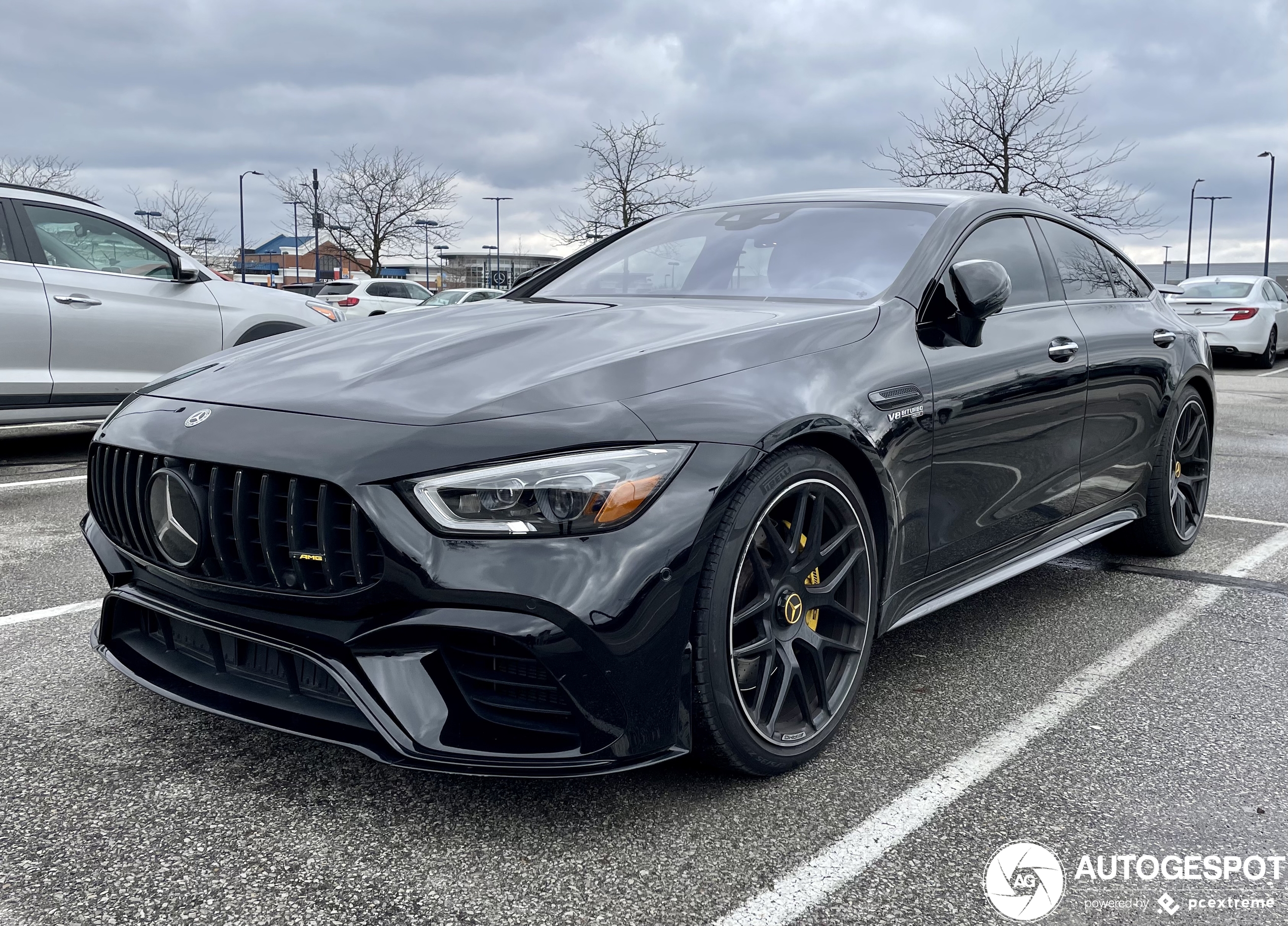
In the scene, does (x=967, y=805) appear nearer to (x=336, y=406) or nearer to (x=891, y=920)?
(x=891, y=920)

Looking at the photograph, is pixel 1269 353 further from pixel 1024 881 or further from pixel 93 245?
pixel 1024 881

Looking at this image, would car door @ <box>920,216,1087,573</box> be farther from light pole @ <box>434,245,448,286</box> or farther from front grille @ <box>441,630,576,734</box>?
light pole @ <box>434,245,448,286</box>

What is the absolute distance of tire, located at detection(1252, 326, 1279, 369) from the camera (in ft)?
58.0

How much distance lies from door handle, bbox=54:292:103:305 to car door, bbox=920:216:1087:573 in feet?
18.5

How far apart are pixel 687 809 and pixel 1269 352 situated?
18.6 meters

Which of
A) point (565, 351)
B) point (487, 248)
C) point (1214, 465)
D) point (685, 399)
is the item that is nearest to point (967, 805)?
point (685, 399)

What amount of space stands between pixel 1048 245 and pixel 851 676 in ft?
6.85

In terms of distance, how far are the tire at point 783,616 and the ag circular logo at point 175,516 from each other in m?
1.07

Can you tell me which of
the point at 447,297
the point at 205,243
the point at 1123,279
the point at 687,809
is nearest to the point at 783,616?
the point at 687,809

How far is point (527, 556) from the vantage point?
208cm

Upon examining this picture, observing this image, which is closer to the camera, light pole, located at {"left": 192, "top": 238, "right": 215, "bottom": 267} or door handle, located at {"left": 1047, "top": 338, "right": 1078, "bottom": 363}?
door handle, located at {"left": 1047, "top": 338, "right": 1078, "bottom": 363}

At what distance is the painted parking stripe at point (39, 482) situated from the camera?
616cm

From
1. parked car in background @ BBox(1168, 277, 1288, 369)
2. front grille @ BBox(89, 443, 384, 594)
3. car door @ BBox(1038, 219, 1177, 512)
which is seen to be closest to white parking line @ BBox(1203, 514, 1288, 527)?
car door @ BBox(1038, 219, 1177, 512)

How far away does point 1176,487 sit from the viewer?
4734 millimetres
